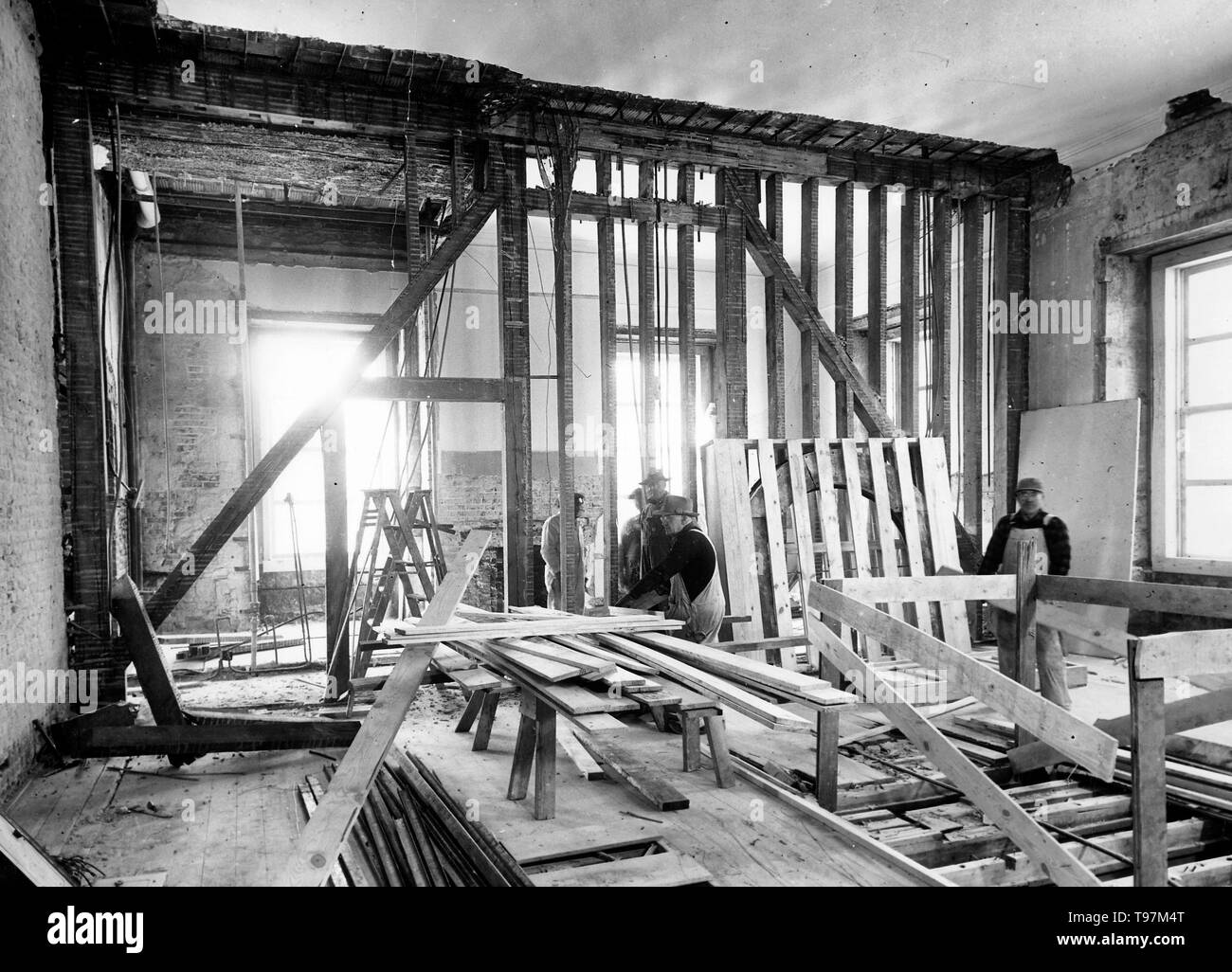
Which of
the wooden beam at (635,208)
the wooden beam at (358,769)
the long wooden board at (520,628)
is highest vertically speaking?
the wooden beam at (635,208)

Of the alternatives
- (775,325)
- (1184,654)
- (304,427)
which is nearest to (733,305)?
(775,325)

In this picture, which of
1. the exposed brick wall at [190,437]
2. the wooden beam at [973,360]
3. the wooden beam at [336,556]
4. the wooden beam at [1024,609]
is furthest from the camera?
the exposed brick wall at [190,437]

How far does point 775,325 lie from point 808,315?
10.9 inches

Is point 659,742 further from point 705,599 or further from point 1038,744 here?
point 1038,744

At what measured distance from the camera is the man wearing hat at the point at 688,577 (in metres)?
5.53

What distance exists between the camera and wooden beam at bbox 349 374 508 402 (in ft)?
19.4

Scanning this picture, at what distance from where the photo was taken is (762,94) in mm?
6262

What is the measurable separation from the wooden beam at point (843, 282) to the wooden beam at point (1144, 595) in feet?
10.1

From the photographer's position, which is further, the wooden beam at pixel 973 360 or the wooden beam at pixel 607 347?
the wooden beam at pixel 973 360

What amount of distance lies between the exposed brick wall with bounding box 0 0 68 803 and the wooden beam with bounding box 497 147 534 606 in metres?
2.80

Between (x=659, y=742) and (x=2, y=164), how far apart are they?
4.58 metres

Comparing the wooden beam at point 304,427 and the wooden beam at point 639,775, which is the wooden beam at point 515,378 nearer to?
the wooden beam at point 304,427

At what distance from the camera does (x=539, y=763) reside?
143 inches

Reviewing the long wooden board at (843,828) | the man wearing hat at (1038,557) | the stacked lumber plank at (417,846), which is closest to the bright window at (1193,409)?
the man wearing hat at (1038,557)
